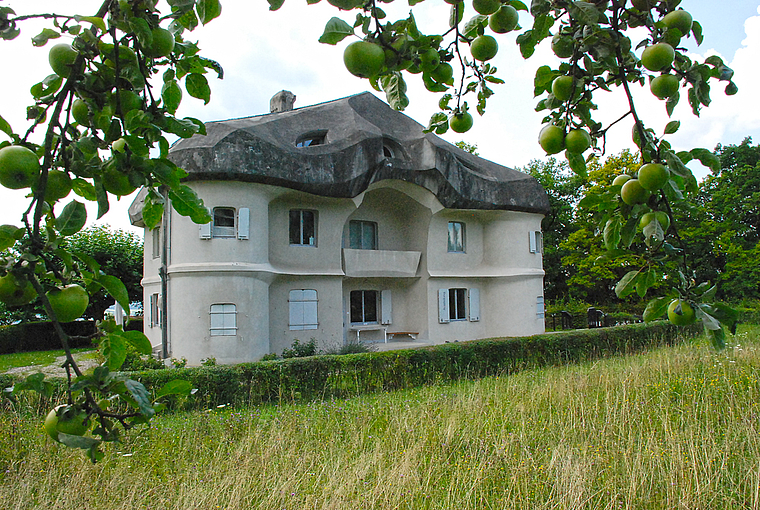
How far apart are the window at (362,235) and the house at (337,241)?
0.05 m

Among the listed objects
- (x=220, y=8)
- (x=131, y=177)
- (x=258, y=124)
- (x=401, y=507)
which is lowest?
(x=401, y=507)

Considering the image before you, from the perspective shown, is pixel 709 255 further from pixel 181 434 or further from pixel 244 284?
pixel 181 434

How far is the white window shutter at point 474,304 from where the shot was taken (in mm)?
20172

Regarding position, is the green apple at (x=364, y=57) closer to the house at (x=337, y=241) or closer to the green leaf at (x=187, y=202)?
the green leaf at (x=187, y=202)

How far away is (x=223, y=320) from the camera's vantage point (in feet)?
45.9

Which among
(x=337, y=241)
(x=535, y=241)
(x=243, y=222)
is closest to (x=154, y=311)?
(x=243, y=222)

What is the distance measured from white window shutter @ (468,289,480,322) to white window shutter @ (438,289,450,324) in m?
1.39

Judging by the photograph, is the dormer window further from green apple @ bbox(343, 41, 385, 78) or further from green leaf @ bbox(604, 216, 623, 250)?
green apple @ bbox(343, 41, 385, 78)

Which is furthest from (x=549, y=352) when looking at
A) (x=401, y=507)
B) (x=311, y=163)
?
(x=401, y=507)

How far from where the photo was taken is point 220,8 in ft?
4.09

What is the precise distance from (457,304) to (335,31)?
19.3 m

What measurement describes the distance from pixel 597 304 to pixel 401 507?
105 ft

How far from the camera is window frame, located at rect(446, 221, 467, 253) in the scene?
20.0 meters

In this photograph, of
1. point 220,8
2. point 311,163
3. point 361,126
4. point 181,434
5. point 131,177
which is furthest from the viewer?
point 361,126
